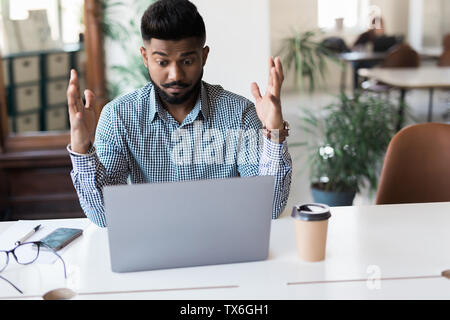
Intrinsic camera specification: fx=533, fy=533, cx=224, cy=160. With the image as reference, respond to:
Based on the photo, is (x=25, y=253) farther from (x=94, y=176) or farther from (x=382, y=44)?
(x=382, y=44)

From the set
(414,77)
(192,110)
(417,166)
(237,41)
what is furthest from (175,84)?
(414,77)

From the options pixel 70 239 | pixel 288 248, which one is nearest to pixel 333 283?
pixel 288 248

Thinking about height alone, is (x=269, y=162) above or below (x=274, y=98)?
below

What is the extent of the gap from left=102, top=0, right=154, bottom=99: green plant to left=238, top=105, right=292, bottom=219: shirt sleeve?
5.28 ft

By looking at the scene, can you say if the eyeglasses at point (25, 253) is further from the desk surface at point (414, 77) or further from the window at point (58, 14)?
the desk surface at point (414, 77)

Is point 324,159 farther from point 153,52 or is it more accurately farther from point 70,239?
point 70,239

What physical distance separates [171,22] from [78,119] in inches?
16.9

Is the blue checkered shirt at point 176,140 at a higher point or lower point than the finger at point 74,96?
lower

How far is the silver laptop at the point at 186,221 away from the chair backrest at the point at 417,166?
89cm

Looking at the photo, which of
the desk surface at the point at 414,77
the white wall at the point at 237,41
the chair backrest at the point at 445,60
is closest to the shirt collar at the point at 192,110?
the white wall at the point at 237,41

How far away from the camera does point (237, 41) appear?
3279 mm

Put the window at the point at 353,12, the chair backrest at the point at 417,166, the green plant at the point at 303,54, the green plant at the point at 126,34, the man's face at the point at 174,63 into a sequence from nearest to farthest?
1. the man's face at the point at 174,63
2. the chair backrest at the point at 417,166
3. the green plant at the point at 126,34
4. the green plant at the point at 303,54
5. the window at the point at 353,12

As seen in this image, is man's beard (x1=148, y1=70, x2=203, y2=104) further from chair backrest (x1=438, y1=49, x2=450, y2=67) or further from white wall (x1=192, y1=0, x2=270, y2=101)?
chair backrest (x1=438, y1=49, x2=450, y2=67)

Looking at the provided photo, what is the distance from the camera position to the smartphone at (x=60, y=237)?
4.50 feet
